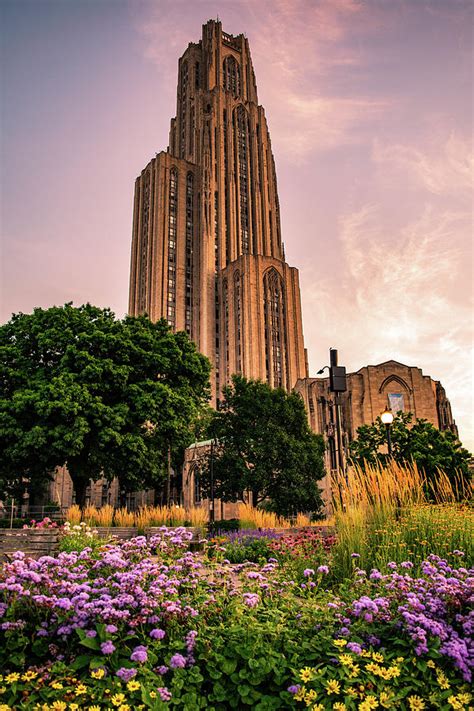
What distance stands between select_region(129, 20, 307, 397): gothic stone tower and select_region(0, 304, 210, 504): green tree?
6080cm

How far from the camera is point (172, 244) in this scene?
10212 cm

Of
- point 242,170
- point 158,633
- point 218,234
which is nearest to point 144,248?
point 218,234

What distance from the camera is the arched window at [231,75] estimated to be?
120812mm

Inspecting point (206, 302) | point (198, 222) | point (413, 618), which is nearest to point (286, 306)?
point (206, 302)

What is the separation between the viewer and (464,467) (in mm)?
30672

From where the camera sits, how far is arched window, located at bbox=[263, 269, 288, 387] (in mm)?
93125

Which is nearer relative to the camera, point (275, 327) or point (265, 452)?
point (265, 452)

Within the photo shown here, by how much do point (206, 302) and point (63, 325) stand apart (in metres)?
71.1

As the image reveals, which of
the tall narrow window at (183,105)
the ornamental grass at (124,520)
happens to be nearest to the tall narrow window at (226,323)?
the tall narrow window at (183,105)

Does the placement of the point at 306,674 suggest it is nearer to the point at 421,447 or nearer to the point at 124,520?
the point at 124,520

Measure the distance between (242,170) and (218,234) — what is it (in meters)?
18.0

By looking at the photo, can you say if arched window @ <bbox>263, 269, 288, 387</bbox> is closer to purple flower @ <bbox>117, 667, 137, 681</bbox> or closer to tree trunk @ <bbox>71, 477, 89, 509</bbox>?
tree trunk @ <bbox>71, 477, 89, 509</bbox>

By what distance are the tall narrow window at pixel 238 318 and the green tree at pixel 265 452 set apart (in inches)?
1984

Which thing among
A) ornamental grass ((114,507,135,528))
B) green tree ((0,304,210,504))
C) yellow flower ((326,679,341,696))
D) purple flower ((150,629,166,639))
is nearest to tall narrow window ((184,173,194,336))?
green tree ((0,304,210,504))
